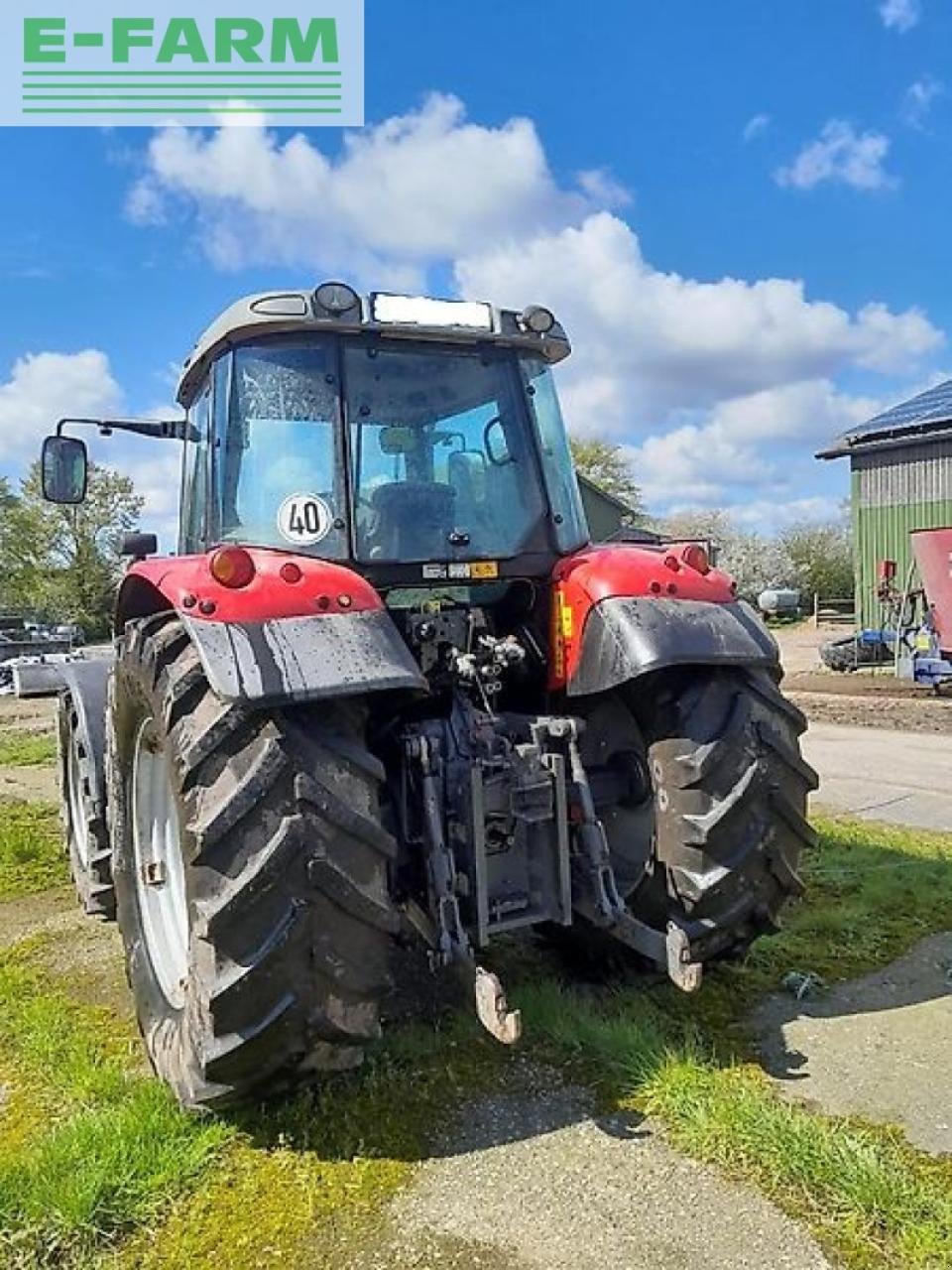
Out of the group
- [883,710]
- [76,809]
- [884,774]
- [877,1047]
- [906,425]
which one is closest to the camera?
[877,1047]

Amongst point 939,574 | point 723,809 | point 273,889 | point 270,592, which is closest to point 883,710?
point 939,574

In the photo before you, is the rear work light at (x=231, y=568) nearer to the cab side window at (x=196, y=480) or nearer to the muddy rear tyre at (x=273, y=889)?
the muddy rear tyre at (x=273, y=889)

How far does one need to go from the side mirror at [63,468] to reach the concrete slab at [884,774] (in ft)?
15.8

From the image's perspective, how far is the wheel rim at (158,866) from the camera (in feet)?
10.7

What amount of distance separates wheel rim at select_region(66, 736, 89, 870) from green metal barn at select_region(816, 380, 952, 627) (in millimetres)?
19942

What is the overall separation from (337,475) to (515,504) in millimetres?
673

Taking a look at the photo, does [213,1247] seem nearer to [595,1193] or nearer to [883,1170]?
[595,1193]

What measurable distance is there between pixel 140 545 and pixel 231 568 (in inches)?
74.8

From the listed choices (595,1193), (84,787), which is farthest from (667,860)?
(84,787)

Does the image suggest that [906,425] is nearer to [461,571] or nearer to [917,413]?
[917,413]

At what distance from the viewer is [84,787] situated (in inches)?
185

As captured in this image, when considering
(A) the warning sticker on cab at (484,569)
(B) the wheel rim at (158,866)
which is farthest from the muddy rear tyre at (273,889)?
(A) the warning sticker on cab at (484,569)

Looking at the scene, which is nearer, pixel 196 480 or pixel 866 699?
pixel 196 480

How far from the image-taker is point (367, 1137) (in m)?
2.66
